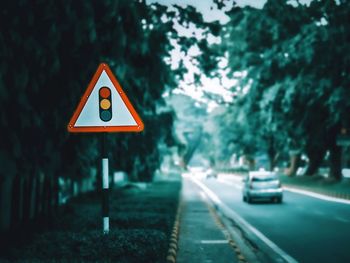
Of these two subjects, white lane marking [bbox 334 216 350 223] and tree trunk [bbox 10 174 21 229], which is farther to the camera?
white lane marking [bbox 334 216 350 223]

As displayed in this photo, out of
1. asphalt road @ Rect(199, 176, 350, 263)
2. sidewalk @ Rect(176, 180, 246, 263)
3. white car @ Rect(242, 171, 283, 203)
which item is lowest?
asphalt road @ Rect(199, 176, 350, 263)

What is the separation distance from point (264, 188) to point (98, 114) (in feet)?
60.9

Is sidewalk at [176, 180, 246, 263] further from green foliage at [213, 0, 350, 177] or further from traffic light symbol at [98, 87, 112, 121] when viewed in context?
green foliage at [213, 0, 350, 177]

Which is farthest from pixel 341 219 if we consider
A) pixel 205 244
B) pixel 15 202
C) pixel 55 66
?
pixel 55 66

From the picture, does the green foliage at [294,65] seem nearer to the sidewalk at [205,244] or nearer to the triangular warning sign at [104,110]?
the sidewalk at [205,244]

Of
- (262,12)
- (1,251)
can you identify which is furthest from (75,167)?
(262,12)

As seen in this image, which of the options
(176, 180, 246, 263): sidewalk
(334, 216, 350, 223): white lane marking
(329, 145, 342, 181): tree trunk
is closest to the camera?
(176, 180, 246, 263): sidewalk

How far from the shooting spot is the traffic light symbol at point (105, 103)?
5.67 metres

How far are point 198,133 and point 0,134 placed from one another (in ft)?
339

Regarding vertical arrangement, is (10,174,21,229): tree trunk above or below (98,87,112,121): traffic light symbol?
below

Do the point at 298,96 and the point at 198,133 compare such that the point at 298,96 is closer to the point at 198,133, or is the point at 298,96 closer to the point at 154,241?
the point at 154,241

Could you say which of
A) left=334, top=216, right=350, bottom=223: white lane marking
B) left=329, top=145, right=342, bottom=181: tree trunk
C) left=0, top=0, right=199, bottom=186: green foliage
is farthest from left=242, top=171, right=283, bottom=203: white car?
left=0, top=0, right=199, bottom=186: green foliage

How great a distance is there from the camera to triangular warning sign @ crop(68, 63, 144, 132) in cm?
566

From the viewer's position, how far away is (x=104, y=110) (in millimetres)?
5680
